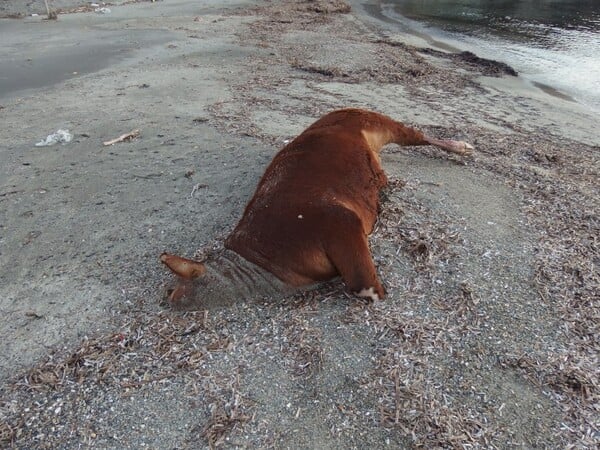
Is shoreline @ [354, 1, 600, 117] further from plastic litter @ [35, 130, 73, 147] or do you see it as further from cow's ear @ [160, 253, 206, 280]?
cow's ear @ [160, 253, 206, 280]

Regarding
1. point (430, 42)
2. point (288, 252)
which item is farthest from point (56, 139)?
point (430, 42)

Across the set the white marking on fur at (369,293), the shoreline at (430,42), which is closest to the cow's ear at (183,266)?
the white marking on fur at (369,293)

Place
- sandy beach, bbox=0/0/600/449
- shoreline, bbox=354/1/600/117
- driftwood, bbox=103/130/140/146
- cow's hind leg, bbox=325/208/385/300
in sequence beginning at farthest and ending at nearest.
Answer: shoreline, bbox=354/1/600/117 → driftwood, bbox=103/130/140/146 → cow's hind leg, bbox=325/208/385/300 → sandy beach, bbox=0/0/600/449

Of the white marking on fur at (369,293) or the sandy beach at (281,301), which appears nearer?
the sandy beach at (281,301)

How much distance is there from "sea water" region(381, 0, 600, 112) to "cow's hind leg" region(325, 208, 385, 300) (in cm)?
1045

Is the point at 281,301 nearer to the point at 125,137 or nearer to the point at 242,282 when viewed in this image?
the point at 242,282

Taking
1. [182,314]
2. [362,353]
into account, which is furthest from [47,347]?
[362,353]

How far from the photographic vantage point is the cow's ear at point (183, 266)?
11.2ft

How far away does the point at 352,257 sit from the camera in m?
3.68

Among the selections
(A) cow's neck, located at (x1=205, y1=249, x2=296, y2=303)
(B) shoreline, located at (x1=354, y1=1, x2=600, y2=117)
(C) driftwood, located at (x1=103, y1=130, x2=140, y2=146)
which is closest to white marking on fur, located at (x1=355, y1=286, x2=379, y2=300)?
(A) cow's neck, located at (x1=205, y1=249, x2=296, y2=303)

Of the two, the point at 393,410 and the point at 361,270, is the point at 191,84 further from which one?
the point at 393,410

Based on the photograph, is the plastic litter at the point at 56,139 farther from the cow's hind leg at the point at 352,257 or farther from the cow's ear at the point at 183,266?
the cow's hind leg at the point at 352,257

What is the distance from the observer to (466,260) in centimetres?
427

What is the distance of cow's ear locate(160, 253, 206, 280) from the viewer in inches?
134
